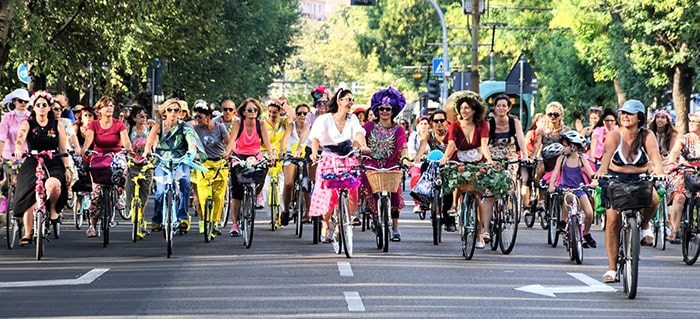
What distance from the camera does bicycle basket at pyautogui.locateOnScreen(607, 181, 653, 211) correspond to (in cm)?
1562

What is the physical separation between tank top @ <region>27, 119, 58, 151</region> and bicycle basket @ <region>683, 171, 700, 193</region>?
6764 millimetres

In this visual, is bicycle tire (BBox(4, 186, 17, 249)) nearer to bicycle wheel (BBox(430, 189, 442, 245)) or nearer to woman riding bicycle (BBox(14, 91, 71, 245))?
woman riding bicycle (BBox(14, 91, 71, 245))

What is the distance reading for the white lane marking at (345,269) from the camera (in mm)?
17328

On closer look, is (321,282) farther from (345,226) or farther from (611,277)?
(345,226)

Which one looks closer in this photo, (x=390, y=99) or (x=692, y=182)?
(x=692, y=182)

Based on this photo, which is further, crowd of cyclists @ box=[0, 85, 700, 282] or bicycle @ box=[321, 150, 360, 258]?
crowd of cyclists @ box=[0, 85, 700, 282]

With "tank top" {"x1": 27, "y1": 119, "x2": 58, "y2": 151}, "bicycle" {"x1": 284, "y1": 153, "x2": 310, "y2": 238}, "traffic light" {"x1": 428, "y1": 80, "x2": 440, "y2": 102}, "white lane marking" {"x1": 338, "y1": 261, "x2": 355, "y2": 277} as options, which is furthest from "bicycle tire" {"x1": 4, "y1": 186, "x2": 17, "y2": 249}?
"traffic light" {"x1": 428, "y1": 80, "x2": 440, "y2": 102}

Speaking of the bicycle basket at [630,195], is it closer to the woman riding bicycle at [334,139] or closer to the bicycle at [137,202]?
the woman riding bicycle at [334,139]

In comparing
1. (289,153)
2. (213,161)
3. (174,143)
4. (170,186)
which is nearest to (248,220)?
(170,186)

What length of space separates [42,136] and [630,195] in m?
7.37

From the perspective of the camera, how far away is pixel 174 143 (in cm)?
2197

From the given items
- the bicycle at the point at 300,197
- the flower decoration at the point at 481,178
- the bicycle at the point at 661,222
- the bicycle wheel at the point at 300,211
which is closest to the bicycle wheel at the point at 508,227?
the flower decoration at the point at 481,178

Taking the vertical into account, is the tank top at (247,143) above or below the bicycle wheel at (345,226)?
above

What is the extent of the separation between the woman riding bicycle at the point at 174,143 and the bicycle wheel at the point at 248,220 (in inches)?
28.0
